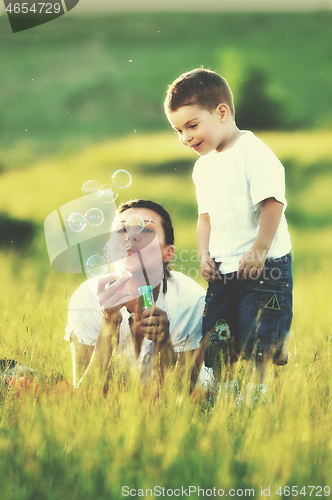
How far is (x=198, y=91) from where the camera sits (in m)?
2.36

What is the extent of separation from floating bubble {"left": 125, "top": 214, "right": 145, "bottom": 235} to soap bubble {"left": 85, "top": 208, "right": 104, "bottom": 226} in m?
0.48

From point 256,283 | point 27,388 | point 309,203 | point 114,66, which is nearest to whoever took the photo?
point 27,388

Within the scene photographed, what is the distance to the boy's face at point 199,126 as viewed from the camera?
231 centimetres

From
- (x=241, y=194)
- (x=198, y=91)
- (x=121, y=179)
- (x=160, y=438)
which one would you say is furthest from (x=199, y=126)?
(x=160, y=438)

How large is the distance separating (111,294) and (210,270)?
596 mm

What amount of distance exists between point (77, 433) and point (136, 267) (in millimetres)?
928

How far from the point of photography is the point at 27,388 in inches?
78.5

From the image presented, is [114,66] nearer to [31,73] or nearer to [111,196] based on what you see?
[31,73]

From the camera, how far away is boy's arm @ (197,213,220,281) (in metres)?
2.43

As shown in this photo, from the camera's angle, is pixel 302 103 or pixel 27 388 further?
pixel 302 103

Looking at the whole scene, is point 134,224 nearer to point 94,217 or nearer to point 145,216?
point 145,216

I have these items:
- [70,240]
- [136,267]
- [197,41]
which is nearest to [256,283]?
[136,267]

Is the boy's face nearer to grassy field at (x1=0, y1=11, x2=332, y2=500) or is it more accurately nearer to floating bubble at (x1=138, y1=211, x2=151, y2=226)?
floating bubble at (x1=138, y1=211, x2=151, y2=226)

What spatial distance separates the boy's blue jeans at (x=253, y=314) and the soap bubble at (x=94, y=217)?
2.95ft
